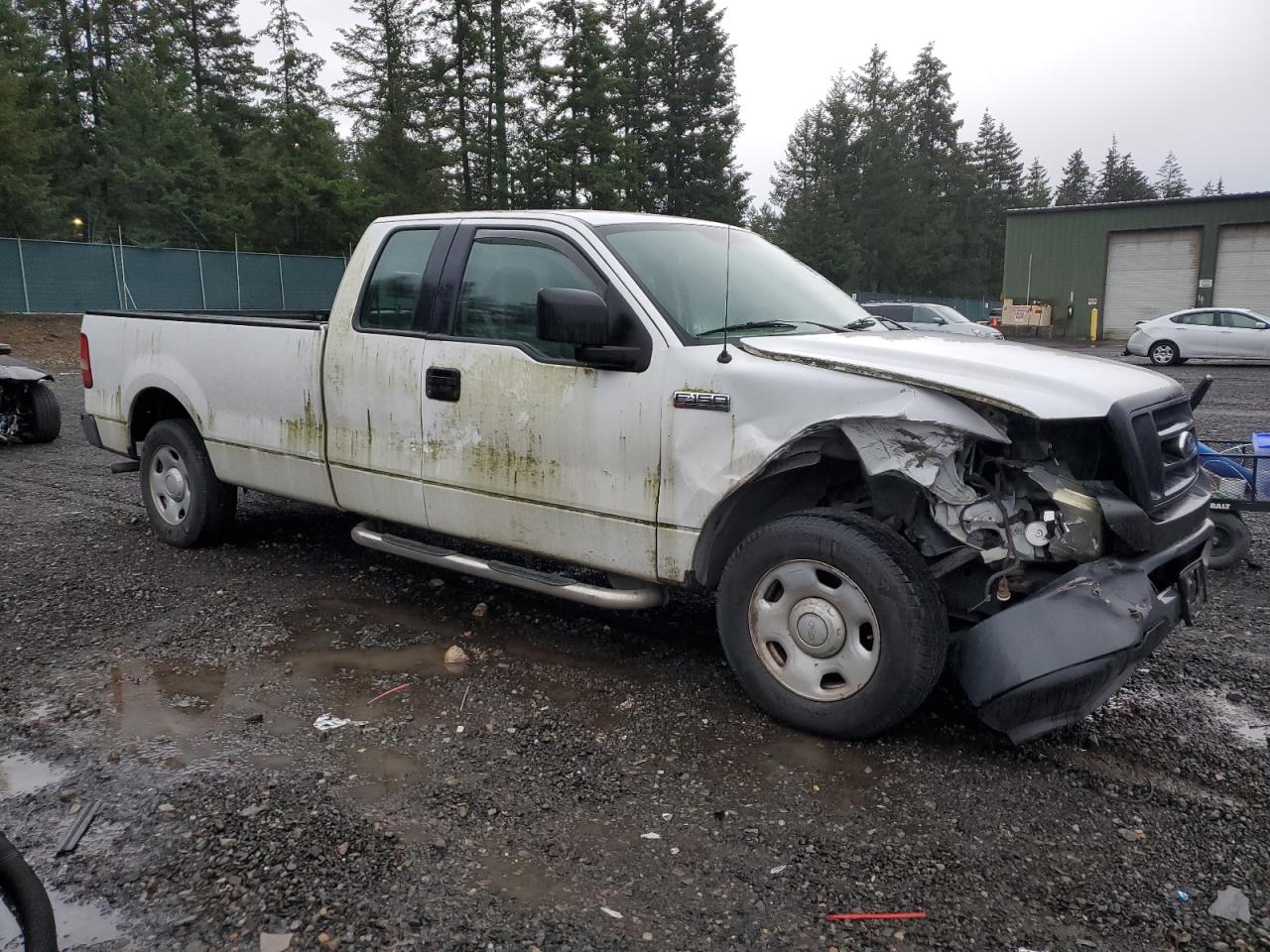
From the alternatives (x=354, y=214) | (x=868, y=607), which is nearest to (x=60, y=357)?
(x=354, y=214)

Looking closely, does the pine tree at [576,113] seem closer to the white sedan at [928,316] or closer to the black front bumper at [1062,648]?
the white sedan at [928,316]

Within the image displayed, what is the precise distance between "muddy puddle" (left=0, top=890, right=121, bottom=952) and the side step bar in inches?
80.9

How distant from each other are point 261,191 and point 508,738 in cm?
3873

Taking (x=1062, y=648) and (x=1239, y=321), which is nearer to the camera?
(x=1062, y=648)

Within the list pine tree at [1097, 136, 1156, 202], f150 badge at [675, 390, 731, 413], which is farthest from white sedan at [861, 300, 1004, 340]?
pine tree at [1097, 136, 1156, 202]

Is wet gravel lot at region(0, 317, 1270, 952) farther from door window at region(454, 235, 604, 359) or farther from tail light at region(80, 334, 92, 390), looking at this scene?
tail light at region(80, 334, 92, 390)

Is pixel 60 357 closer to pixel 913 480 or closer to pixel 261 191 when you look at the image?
pixel 261 191

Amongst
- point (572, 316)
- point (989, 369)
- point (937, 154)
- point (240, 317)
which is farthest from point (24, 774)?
point (937, 154)

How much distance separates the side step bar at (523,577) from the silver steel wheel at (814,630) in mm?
549

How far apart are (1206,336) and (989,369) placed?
Answer: 927 inches

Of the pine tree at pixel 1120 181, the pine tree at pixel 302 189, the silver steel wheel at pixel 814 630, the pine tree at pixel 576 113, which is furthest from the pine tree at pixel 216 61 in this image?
the pine tree at pixel 1120 181

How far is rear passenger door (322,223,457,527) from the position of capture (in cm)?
474

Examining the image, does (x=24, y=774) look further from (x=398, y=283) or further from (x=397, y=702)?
(x=398, y=283)

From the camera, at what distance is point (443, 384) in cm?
455
